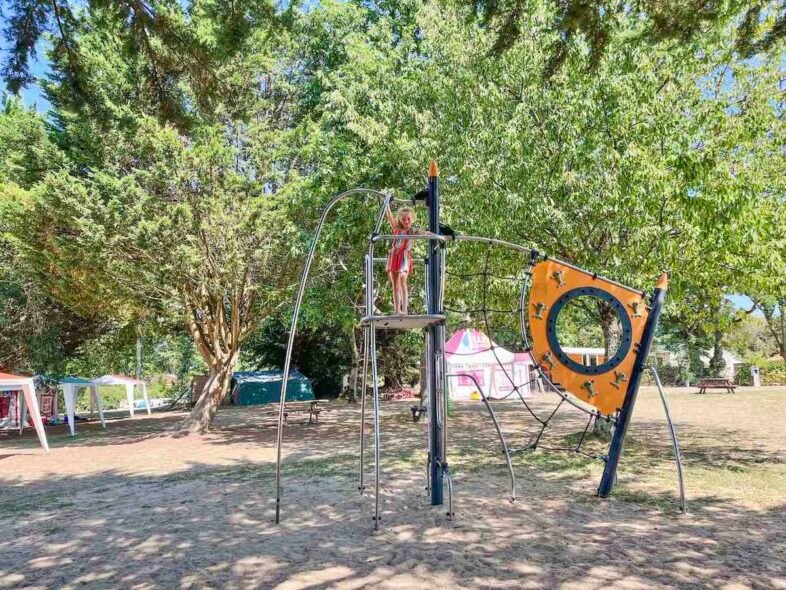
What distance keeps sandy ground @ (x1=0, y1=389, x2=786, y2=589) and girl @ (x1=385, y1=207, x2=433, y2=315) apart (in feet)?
7.29

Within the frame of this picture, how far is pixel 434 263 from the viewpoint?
6.55 metres

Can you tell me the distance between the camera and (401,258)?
21.2 ft

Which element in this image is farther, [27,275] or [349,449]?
[27,275]

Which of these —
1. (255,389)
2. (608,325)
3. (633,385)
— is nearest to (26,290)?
(255,389)

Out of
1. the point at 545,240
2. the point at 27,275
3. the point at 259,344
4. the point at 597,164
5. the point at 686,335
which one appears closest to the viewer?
Result: the point at 597,164

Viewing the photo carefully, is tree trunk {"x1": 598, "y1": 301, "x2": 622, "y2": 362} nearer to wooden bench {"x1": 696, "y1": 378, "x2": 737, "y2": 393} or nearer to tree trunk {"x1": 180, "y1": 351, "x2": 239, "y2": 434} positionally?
tree trunk {"x1": 180, "y1": 351, "x2": 239, "y2": 434}

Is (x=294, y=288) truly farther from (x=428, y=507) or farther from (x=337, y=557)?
(x=337, y=557)

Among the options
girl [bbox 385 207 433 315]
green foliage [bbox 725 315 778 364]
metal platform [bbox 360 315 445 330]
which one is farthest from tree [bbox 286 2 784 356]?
green foliage [bbox 725 315 778 364]

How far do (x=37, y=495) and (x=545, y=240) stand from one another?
29.5 feet

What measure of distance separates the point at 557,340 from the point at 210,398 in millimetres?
11579

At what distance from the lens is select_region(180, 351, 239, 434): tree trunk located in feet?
51.2

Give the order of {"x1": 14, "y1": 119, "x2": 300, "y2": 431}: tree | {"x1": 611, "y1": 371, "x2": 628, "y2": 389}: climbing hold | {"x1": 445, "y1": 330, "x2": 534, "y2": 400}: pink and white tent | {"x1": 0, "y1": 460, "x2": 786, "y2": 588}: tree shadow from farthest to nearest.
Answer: {"x1": 445, "y1": 330, "x2": 534, "y2": 400}: pink and white tent < {"x1": 14, "y1": 119, "x2": 300, "y2": 431}: tree < {"x1": 611, "y1": 371, "x2": 628, "y2": 389}: climbing hold < {"x1": 0, "y1": 460, "x2": 786, "y2": 588}: tree shadow

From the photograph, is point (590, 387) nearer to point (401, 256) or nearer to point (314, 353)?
point (401, 256)

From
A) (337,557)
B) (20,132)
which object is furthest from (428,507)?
(20,132)
